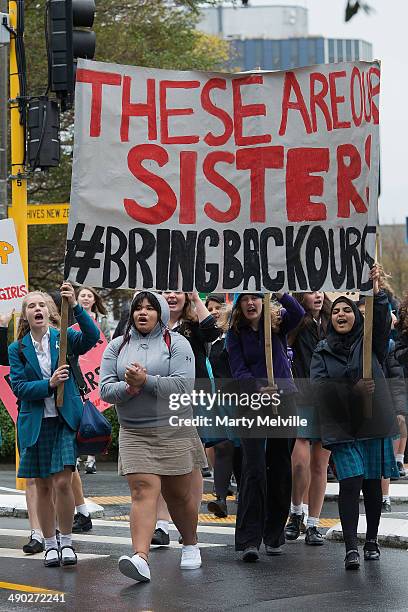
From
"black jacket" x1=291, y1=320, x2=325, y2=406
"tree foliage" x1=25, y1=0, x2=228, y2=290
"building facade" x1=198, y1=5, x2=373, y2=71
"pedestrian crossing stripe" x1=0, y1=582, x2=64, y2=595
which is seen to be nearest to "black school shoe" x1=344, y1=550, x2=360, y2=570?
"pedestrian crossing stripe" x1=0, y1=582, x2=64, y2=595

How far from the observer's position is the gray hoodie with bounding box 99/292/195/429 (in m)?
8.20

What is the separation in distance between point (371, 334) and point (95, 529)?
3226 millimetres

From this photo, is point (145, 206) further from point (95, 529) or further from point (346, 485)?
point (95, 529)

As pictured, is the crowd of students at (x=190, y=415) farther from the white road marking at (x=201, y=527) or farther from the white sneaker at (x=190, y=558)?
the white road marking at (x=201, y=527)

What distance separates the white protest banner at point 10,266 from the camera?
11133 millimetres

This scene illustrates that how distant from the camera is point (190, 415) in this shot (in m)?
8.43

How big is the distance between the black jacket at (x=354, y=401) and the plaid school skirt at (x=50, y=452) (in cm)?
161

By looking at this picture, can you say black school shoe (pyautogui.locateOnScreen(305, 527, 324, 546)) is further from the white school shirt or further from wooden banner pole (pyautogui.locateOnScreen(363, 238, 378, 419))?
the white school shirt

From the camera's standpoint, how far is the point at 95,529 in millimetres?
10453

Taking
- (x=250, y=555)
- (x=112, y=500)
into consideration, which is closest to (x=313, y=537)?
(x=250, y=555)

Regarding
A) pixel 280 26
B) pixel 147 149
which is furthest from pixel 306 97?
pixel 280 26

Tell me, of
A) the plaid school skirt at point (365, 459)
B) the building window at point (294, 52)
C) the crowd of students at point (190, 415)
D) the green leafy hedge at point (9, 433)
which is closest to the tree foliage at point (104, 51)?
the green leafy hedge at point (9, 433)

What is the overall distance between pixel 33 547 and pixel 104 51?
52.7ft

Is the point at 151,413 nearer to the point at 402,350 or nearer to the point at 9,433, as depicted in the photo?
the point at 402,350
